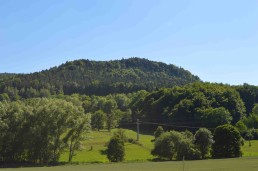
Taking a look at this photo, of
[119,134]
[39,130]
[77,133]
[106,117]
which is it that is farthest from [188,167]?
[106,117]

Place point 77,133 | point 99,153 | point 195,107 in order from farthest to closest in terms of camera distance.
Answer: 1. point 195,107
2. point 99,153
3. point 77,133

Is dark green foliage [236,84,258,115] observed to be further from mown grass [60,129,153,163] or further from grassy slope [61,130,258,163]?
mown grass [60,129,153,163]

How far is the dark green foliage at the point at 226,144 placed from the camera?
85.9 m

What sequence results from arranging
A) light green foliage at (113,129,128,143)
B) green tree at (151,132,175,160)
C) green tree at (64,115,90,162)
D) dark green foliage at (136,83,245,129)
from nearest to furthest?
1. green tree at (151,132,175,160)
2. green tree at (64,115,90,162)
3. light green foliage at (113,129,128,143)
4. dark green foliage at (136,83,245,129)

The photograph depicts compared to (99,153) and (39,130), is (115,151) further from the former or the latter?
(39,130)

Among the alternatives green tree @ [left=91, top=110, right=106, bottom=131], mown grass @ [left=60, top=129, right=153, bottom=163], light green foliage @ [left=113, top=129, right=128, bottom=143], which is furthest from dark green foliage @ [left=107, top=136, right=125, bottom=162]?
green tree @ [left=91, top=110, right=106, bottom=131]

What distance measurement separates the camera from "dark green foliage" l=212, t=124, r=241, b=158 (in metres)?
85.9

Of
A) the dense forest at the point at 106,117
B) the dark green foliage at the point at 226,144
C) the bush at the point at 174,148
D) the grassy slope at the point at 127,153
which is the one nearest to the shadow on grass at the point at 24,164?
the dense forest at the point at 106,117

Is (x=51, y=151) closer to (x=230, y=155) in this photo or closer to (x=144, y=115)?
(x=230, y=155)

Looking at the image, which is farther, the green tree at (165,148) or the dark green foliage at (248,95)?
the dark green foliage at (248,95)

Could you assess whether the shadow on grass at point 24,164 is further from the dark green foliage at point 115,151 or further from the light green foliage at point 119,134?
the light green foliage at point 119,134

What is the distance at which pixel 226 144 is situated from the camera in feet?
284

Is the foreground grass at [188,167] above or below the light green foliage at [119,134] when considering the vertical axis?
below

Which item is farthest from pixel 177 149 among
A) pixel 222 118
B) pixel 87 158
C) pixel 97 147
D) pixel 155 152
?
pixel 222 118
